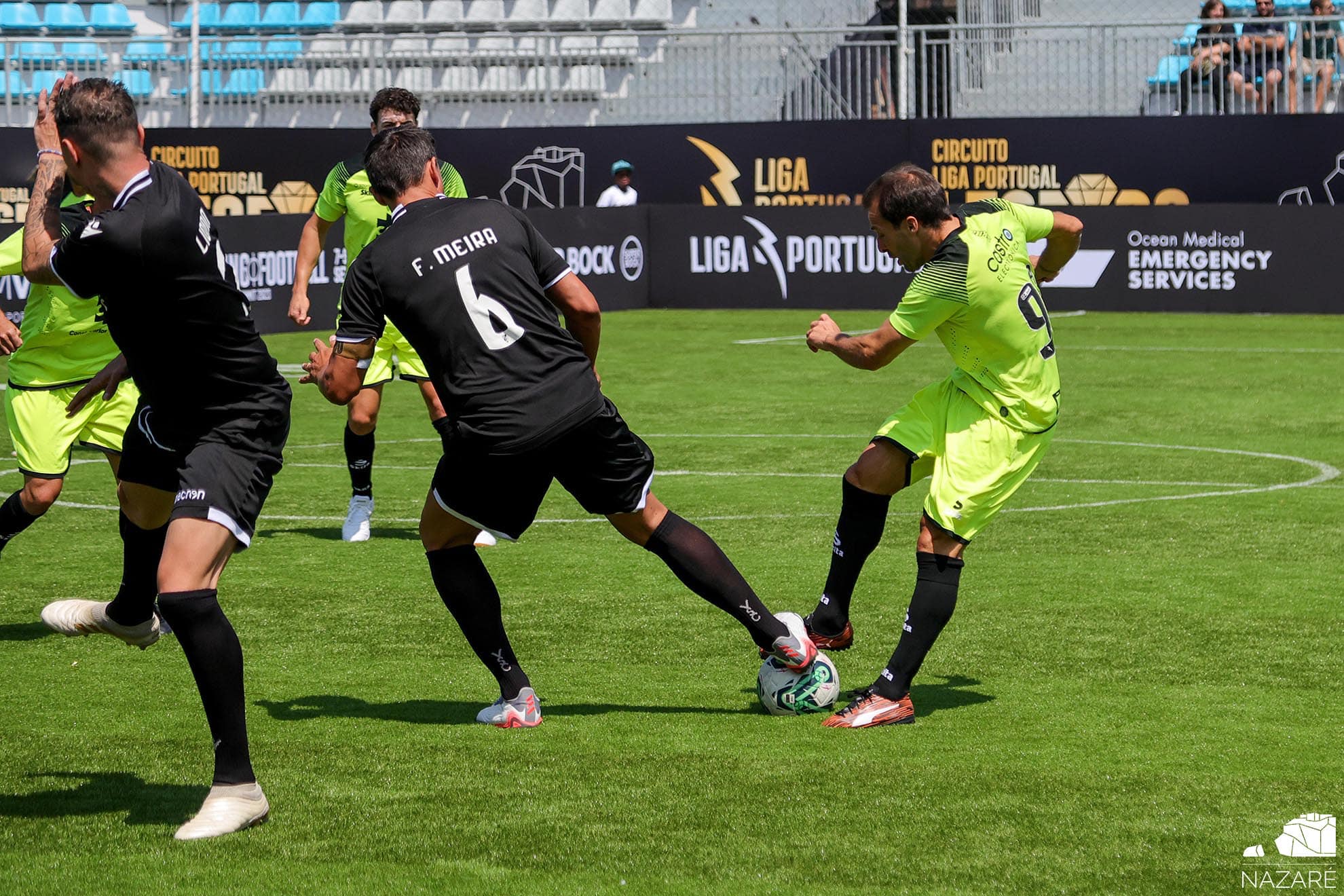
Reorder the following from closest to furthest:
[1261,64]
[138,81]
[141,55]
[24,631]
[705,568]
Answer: [705,568] → [24,631] → [1261,64] → [141,55] → [138,81]

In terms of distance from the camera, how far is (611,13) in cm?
3095

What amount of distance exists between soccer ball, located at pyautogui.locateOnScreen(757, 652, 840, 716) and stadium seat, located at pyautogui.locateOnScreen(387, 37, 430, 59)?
2384 cm

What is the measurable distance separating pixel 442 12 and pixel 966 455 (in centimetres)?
2676

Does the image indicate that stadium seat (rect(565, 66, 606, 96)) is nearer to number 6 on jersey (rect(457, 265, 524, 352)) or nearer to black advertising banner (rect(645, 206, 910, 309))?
black advertising banner (rect(645, 206, 910, 309))

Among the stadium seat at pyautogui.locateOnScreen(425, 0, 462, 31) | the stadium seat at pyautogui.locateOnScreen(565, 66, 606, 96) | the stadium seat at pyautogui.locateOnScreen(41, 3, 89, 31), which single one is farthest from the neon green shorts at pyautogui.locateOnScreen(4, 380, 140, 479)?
the stadium seat at pyautogui.locateOnScreen(41, 3, 89, 31)

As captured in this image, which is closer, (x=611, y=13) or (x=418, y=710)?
(x=418, y=710)

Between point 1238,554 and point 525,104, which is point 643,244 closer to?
point 525,104

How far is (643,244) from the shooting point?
26.2 m

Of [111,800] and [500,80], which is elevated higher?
[500,80]

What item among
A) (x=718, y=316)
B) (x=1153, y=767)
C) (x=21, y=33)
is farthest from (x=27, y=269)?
(x=21, y=33)

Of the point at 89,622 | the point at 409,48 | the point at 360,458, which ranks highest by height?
the point at 409,48

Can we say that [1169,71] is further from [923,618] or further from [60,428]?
[923,618]

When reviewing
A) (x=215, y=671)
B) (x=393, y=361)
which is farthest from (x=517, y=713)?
(x=393, y=361)

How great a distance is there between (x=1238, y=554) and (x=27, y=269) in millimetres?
6253
